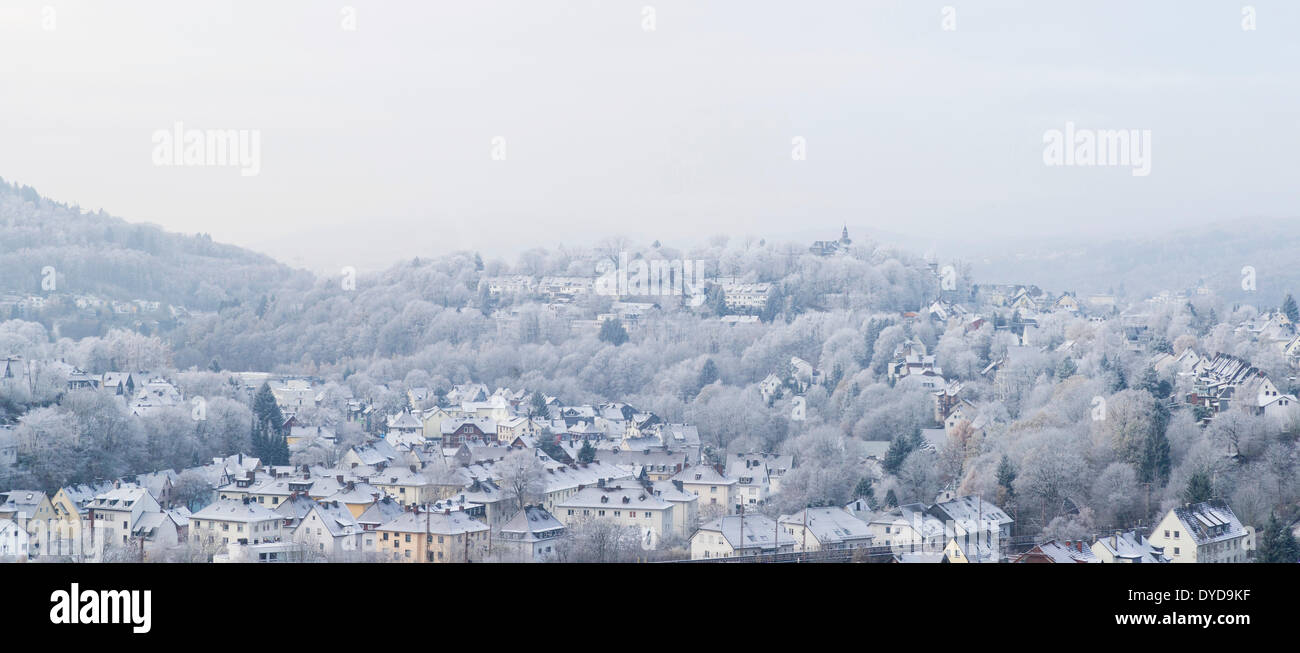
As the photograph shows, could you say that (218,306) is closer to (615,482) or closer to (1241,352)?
(615,482)

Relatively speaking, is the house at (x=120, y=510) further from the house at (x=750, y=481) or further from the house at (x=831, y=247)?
the house at (x=831, y=247)

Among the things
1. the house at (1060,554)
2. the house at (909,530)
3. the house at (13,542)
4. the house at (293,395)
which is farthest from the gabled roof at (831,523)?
the house at (293,395)

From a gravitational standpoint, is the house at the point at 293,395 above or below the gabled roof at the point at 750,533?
above

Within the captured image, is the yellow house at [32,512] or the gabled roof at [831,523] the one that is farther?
the yellow house at [32,512]

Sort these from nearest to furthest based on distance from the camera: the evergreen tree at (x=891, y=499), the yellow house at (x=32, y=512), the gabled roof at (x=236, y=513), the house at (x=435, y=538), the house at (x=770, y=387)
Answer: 1. the house at (x=435, y=538)
2. the gabled roof at (x=236, y=513)
3. the yellow house at (x=32, y=512)
4. the evergreen tree at (x=891, y=499)
5. the house at (x=770, y=387)

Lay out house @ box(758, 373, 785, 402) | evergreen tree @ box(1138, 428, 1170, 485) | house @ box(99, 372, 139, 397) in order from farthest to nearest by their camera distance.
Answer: house @ box(758, 373, 785, 402) < house @ box(99, 372, 139, 397) < evergreen tree @ box(1138, 428, 1170, 485)

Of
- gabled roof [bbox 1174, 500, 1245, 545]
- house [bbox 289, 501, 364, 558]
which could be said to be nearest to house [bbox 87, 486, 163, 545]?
house [bbox 289, 501, 364, 558]

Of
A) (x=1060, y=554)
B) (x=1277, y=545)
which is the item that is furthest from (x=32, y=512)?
(x=1277, y=545)

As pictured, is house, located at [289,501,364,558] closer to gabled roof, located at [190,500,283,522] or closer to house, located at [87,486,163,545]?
gabled roof, located at [190,500,283,522]
